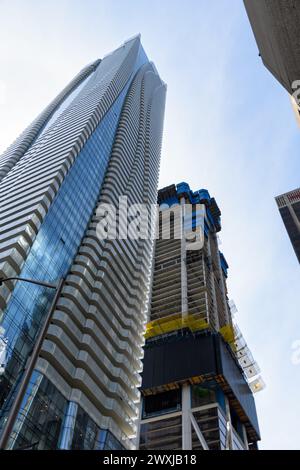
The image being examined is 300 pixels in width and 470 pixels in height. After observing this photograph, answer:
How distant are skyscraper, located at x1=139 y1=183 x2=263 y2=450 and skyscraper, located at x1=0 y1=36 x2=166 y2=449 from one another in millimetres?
9428

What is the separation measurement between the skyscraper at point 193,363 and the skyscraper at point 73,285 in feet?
30.9

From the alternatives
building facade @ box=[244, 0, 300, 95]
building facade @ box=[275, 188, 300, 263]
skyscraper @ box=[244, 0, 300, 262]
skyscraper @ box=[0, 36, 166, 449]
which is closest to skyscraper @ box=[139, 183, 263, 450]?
skyscraper @ box=[0, 36, 166, 449]

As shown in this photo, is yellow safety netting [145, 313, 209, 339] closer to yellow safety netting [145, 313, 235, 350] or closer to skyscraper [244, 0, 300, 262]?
yellow safety netting [145, 313, 235, 350]

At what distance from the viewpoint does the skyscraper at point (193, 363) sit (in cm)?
7712

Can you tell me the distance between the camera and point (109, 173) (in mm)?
101125

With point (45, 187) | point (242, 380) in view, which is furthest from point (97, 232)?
point (242, 380)

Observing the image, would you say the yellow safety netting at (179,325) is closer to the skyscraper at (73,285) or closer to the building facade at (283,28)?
the skyscraper at (73,285)

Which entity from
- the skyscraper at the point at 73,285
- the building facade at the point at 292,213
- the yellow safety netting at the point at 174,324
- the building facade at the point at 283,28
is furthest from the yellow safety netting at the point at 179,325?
the building facade at the point at 283,28

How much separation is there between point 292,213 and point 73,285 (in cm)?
13154

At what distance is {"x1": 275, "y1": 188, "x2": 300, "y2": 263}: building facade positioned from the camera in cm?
15962

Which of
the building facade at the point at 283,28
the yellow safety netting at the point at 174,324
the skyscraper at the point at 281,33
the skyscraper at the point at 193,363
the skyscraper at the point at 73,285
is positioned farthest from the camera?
the yellow safety netting at the point at 174,324

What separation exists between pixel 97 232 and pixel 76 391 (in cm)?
3350

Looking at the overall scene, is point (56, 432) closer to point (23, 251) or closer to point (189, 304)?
point (23, 251)
